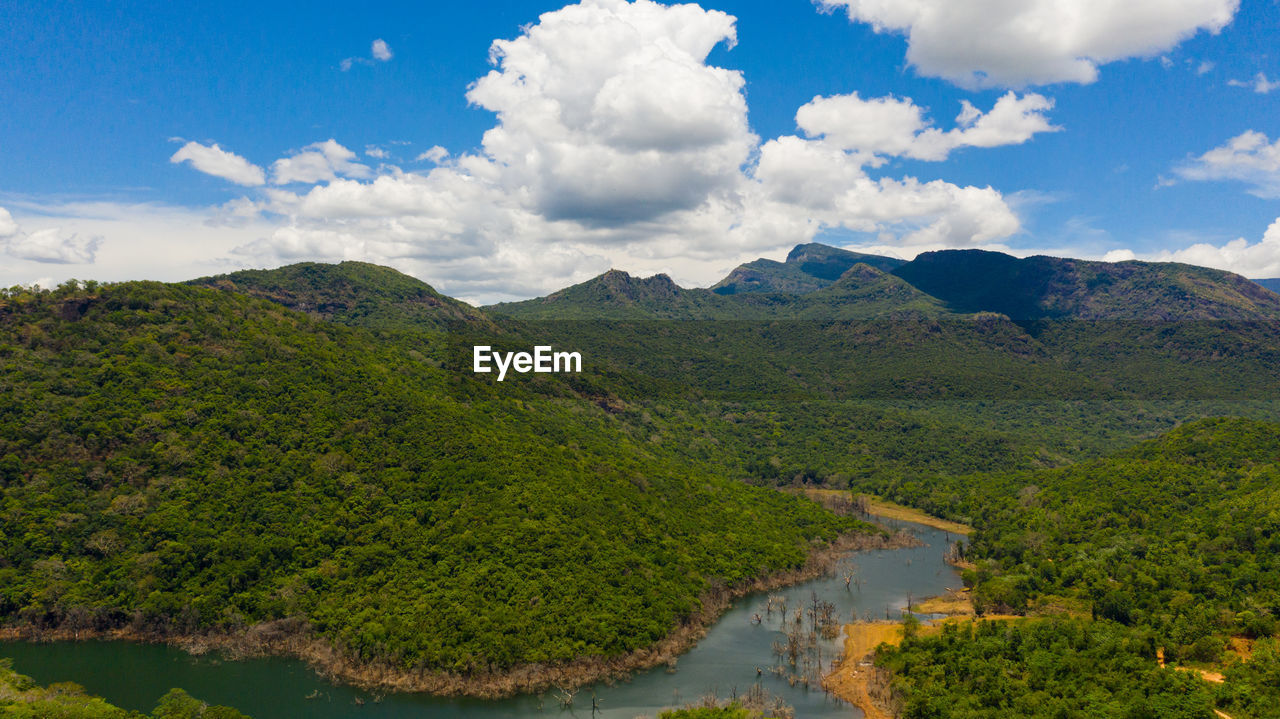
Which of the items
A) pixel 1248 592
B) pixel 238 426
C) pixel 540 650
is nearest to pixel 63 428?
pixel 238 426

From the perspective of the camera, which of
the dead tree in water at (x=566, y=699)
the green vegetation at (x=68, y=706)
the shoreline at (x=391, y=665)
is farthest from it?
the shoreline at (x=391, y=665)

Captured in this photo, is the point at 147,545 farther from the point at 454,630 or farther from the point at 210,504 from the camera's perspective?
the point at 454,630

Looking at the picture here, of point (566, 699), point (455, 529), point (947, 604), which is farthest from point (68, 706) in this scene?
point (947, 604)

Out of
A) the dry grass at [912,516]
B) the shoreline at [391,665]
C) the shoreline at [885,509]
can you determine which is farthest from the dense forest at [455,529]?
the shoreline at [885,509]

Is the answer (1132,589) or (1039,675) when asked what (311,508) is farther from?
(1132,589)

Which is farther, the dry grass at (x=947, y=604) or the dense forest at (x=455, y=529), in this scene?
the dry grass at (x=947, y=604)

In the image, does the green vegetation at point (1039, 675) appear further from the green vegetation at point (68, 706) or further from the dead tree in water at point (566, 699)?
the green vegetation at point (68, 706)

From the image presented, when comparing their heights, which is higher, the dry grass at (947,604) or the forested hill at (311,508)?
the forested hill at (311,508)

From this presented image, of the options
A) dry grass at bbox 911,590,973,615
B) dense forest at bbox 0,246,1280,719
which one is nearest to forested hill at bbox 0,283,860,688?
dense forest at bbox 0,246,1280,719
